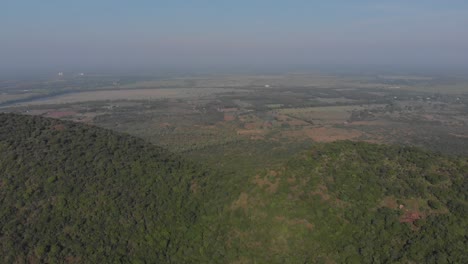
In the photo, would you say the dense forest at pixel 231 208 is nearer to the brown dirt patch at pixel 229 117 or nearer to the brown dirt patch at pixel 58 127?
the brown dirt patch at pixel 58 127

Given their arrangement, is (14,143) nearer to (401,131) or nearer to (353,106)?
(401,131)

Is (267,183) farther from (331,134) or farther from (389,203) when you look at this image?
(331,134)

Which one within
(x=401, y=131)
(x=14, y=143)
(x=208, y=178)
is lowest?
(x=401, y=131)

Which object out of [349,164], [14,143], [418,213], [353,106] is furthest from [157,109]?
[418,213]

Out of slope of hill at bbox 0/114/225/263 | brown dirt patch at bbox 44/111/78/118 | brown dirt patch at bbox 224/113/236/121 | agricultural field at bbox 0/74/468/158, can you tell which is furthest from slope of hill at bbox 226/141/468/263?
brown dirt patch at bbox 44/111/78/118

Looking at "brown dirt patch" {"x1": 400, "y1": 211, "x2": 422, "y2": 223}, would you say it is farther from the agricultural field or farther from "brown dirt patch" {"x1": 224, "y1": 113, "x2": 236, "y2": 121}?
"brown dirt patch" {"x1": 224, "y1": 113, "x2": 236, "y2": 121}

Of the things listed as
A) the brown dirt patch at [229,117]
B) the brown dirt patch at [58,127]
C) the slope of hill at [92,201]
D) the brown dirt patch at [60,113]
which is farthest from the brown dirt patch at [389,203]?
the brown dirt patch at [60,113]

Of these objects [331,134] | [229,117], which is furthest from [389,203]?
[229,117]
